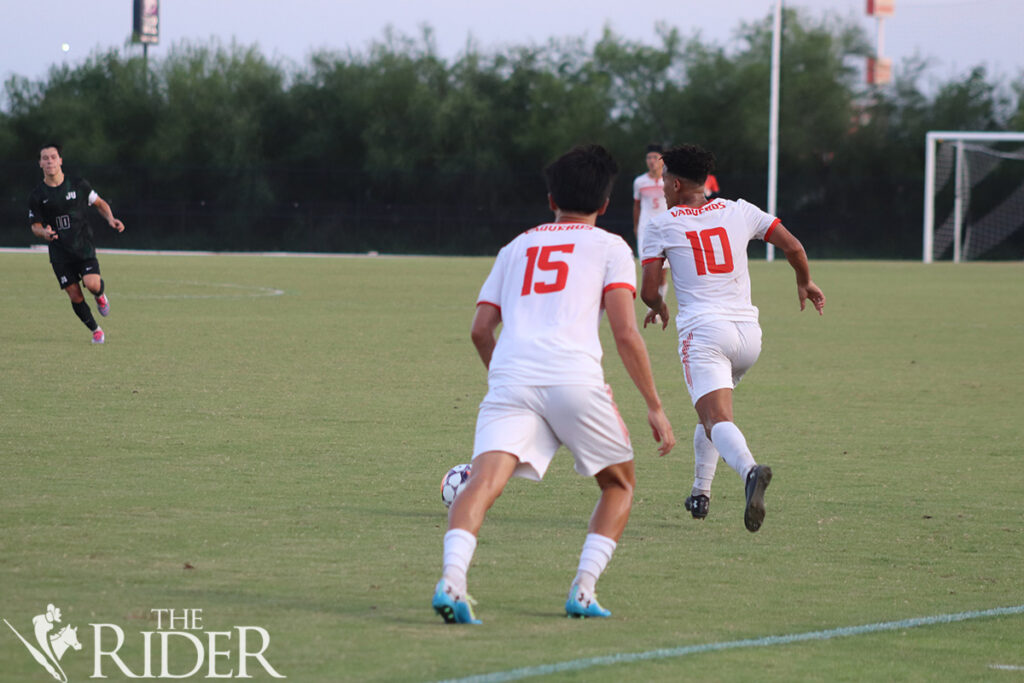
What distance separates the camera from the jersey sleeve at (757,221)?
7031 millimetres

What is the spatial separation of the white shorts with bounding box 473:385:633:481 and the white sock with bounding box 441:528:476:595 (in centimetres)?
32

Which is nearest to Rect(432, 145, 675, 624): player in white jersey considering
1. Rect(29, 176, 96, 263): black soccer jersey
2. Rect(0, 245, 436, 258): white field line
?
Rect(29, 176, 96, 263): black soccer jersey

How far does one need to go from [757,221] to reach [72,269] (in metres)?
10.3

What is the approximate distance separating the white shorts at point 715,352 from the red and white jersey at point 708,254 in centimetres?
6

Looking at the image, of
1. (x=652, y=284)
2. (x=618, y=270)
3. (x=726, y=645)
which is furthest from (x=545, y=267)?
(x=652, y=284)

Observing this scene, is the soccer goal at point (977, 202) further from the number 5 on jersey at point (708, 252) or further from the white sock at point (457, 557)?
the white sock at point (457, 557)

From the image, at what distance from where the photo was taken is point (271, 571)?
5555 mm

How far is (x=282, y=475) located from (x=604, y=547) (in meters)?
3.23

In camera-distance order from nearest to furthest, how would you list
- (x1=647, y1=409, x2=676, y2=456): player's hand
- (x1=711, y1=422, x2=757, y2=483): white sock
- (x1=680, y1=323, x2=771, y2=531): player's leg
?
(x1=647, y1=409, x2=676, y2=456): player's hand
(x1=711, y1=422, x2=757, y2=483): white sock
(x1=680, y1=323, x2=771, y2=531): player's leg

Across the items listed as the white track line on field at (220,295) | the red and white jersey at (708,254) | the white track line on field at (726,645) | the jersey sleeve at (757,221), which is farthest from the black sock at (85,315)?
the white track line on field at (726,645)

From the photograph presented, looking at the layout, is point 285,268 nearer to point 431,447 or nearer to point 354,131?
point 354,131

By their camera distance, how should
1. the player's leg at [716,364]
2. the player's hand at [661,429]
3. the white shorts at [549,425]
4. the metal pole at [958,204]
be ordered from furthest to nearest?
the metal pole at [958,204]
the player's leg at [716,364]
the player's hand at [661,429]
the white shorts at [549,425]

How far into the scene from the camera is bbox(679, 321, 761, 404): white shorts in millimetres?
6840

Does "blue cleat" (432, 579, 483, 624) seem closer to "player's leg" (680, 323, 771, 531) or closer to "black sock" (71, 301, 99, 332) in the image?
"player's leg" (680, 323, 771, 531)
